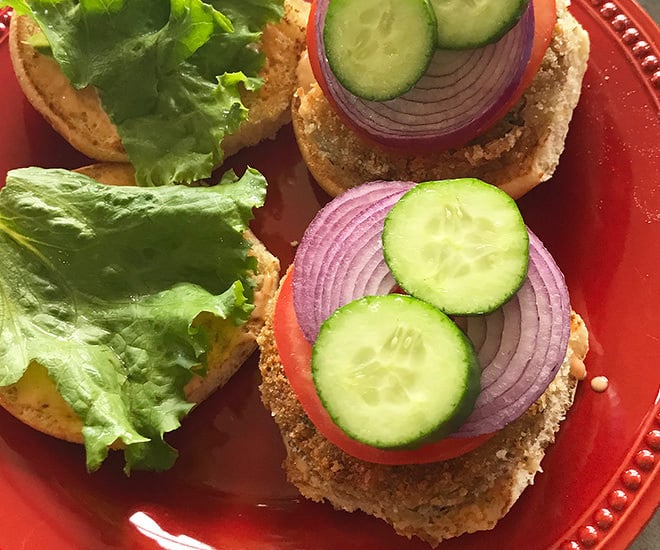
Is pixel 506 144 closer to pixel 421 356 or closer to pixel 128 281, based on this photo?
pixel 421 356

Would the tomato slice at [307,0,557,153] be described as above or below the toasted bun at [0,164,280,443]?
above

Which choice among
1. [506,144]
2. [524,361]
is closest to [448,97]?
[506,144]

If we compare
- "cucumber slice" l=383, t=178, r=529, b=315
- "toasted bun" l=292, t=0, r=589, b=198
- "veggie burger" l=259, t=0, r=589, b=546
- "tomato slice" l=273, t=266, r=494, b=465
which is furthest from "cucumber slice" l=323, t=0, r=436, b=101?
"tomato slice" l=273, t=266, r=494, b=465

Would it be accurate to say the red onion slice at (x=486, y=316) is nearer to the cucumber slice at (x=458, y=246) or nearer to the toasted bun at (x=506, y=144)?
the cucumber slice at (x=458, y=246)

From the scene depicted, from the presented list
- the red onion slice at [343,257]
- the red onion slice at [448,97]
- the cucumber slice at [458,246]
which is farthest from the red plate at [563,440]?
the cucumber slice at [458,246]

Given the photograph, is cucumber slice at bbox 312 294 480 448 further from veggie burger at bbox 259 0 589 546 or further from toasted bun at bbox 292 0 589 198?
toasted bun at bbox 292 0 589 198

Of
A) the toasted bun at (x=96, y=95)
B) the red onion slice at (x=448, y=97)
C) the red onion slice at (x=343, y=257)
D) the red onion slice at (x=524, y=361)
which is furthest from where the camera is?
the toasted bun at (x=96, y=95)

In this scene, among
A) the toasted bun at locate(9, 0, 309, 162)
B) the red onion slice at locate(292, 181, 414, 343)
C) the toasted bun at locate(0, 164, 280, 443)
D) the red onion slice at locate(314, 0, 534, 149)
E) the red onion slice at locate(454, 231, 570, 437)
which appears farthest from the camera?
the toasted bun at locate(9, 0, 309, 162)

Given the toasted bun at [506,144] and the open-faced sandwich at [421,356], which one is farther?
the toasted bun at [506,144]
